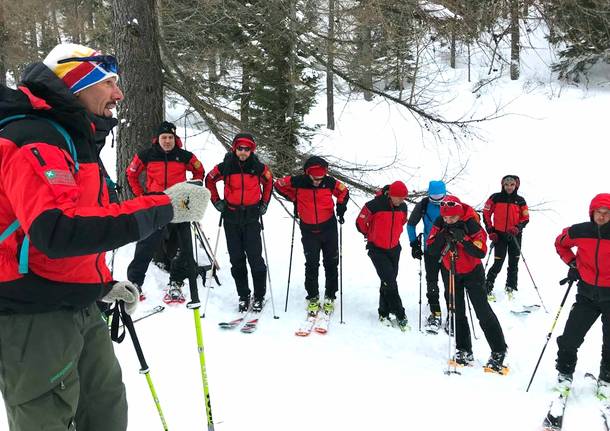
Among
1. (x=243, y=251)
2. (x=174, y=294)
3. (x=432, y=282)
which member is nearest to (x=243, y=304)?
(x=243, y=251)

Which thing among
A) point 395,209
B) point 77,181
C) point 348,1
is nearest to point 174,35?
point 348,1

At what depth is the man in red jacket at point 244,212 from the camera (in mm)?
6461

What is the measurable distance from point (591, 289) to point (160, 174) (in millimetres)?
5288

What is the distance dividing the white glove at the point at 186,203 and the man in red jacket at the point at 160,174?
3924mm

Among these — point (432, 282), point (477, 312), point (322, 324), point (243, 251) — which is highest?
point (243, 251)

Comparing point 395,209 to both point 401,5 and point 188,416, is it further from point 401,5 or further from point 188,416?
point 188,416

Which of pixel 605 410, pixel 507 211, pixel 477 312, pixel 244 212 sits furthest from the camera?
pixel 507 211

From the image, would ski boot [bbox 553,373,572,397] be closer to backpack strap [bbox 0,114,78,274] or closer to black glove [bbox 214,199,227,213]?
black glove [bbox 214,199,227,213]

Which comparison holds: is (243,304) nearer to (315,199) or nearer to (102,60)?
(315,199)

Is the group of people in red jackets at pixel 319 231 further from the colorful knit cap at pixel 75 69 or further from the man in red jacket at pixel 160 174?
the colorful knit cap at pixel 75 69

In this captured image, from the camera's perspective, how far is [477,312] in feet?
17.8

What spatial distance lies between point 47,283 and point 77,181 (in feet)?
1.58

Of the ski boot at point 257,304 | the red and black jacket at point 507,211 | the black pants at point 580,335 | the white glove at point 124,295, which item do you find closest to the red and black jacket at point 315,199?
the ski boot at point 257,304

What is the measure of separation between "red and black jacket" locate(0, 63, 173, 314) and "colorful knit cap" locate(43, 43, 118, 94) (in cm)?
9
